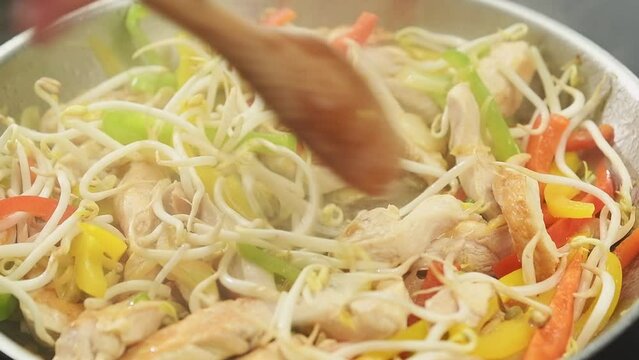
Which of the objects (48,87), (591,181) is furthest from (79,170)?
(591,181)

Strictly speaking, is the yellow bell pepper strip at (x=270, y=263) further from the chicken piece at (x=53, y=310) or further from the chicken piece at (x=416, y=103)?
the chicken piece at (x=416, y=103)

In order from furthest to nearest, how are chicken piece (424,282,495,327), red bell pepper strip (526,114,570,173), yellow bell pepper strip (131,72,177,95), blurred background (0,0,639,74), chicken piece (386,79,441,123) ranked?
blurred background (0,0,639,74)
yellow bell pepper strip (131,72,177,95)
chicken piece (386,79,441,123)
red bell pepper strip (526,114,570,173)
chicken piece (424,282,495,327)

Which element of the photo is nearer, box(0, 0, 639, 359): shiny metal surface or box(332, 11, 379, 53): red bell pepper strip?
box(0, 0, 639, 359): shiny metal surface

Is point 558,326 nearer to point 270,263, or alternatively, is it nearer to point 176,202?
point 270,263

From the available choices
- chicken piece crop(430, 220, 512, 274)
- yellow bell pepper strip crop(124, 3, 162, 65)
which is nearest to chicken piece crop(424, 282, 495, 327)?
chicken piece crop(430, 220, 512, 274)

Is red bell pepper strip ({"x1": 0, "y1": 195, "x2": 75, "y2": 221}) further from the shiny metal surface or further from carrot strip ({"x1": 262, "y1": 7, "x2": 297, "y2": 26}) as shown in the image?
carrot strip ({"x1": 262, "y1": 7, "x2": 297, "y2": 26})

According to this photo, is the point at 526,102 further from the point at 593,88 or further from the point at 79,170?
the point at 79,170

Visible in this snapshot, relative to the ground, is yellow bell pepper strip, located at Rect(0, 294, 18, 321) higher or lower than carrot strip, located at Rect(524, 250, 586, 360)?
lower
